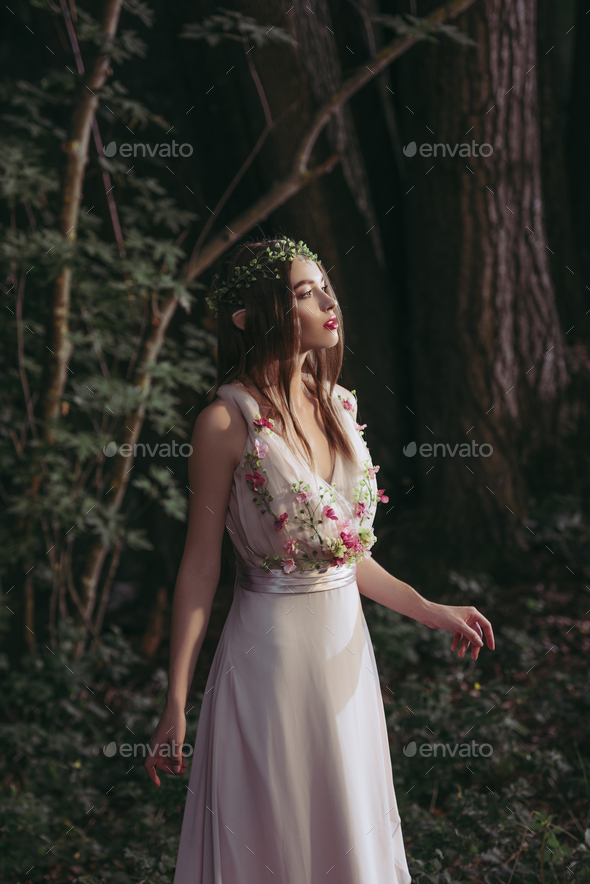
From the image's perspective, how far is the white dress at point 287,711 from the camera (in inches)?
58.0

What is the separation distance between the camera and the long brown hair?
5.20 ft

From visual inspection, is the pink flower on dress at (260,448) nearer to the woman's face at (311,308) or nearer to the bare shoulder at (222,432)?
the bare shoulder at (222,432)

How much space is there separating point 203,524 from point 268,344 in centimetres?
45

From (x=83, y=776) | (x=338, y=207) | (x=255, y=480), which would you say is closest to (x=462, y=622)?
(x=255, y=480)

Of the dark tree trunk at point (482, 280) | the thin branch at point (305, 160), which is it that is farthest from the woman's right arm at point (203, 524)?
the dark tree trunk at point (482, 280)

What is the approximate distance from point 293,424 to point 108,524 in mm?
1920

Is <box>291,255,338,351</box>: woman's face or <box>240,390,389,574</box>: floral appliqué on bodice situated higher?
<box>291,255,338,351</box>: woman's face

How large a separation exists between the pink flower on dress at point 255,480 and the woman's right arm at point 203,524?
5 centimetres

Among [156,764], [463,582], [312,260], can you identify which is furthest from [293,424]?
[463,582]

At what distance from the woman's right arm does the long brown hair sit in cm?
12

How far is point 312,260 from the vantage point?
1.67 m

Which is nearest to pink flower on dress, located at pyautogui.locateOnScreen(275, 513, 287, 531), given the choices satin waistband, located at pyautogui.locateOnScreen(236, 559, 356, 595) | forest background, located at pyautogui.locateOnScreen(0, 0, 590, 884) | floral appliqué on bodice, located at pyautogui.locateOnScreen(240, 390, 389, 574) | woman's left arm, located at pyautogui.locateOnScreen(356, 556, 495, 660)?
floral appliqué on bodice, located at pyautogui.locateOnScreen(240, 390, 389, 574)

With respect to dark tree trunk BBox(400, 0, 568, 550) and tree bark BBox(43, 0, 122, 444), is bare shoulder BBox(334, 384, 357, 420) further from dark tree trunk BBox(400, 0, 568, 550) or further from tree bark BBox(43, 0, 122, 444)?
dark tree trunk BBox(400, 0, 568, 550)

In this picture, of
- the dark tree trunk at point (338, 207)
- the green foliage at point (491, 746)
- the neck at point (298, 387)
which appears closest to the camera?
the neck at point (298, 387)
